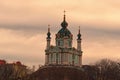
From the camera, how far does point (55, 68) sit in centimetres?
19450

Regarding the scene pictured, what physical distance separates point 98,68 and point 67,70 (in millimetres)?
10290

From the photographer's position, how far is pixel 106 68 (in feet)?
597

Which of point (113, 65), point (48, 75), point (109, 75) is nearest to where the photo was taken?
point (109, 75)

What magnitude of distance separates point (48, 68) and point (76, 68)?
790cm

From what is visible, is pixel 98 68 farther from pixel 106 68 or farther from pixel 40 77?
pixel 40 77

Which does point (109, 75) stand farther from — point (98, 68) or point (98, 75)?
point (98, 68)

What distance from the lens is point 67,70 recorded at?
626 feet

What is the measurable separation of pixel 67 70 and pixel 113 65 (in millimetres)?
12496

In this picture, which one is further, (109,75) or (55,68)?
(55,68)

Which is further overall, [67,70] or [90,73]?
[67,70]

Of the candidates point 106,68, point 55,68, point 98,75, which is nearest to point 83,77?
point 98,75

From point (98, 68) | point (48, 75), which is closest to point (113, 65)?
point (98, 68)

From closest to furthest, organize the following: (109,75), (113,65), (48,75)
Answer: (109,75)
(48,75)
(113,65)

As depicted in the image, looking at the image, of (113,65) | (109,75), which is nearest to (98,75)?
(109,75)
